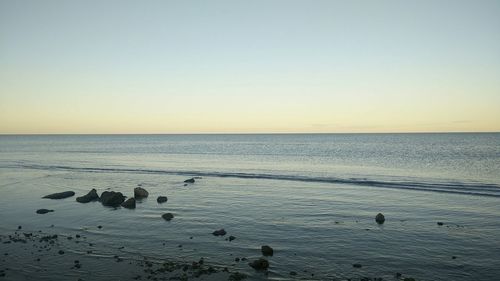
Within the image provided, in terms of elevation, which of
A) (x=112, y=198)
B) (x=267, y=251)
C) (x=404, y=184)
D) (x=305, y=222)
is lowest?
(x=305, y=222)

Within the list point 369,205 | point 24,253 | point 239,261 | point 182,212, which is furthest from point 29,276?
point 369,205

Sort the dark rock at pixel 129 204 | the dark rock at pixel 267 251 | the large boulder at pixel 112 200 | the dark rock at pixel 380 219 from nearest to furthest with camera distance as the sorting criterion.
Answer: the dark rock at pixel 267 251, the dark rock at pixel 380 219, the dark rock at pixel 129 204, the large boulder at pixel 112 200

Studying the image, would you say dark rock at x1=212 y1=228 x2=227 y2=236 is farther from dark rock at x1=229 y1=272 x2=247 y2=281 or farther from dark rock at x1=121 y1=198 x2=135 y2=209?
dark rock at x1=121 y1=198 x2=135 y2=209

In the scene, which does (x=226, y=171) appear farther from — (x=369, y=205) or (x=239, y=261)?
(x=239, y=261)

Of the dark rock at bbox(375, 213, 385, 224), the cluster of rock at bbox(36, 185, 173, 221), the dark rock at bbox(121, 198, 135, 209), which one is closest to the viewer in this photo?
the dark rock at bbox(375, 213, 385, 224)

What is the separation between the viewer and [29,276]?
16203 mm

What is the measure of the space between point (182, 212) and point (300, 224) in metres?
9.93

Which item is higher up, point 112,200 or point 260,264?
point 112,200

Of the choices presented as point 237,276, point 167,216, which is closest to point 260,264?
point 237,276

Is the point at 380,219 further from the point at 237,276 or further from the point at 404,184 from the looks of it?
the point at 404,184

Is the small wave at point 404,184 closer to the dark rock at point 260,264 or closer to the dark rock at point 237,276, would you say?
the dark rock at point 260,264

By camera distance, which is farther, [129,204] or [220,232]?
[129,204]

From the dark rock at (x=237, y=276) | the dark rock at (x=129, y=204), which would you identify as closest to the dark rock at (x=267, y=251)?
the dark rock at (x=237, y=276)

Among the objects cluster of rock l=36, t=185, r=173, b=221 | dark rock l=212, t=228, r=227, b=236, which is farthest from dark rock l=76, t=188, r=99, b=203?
dark rock l=212, t=228, r=227, b=236
